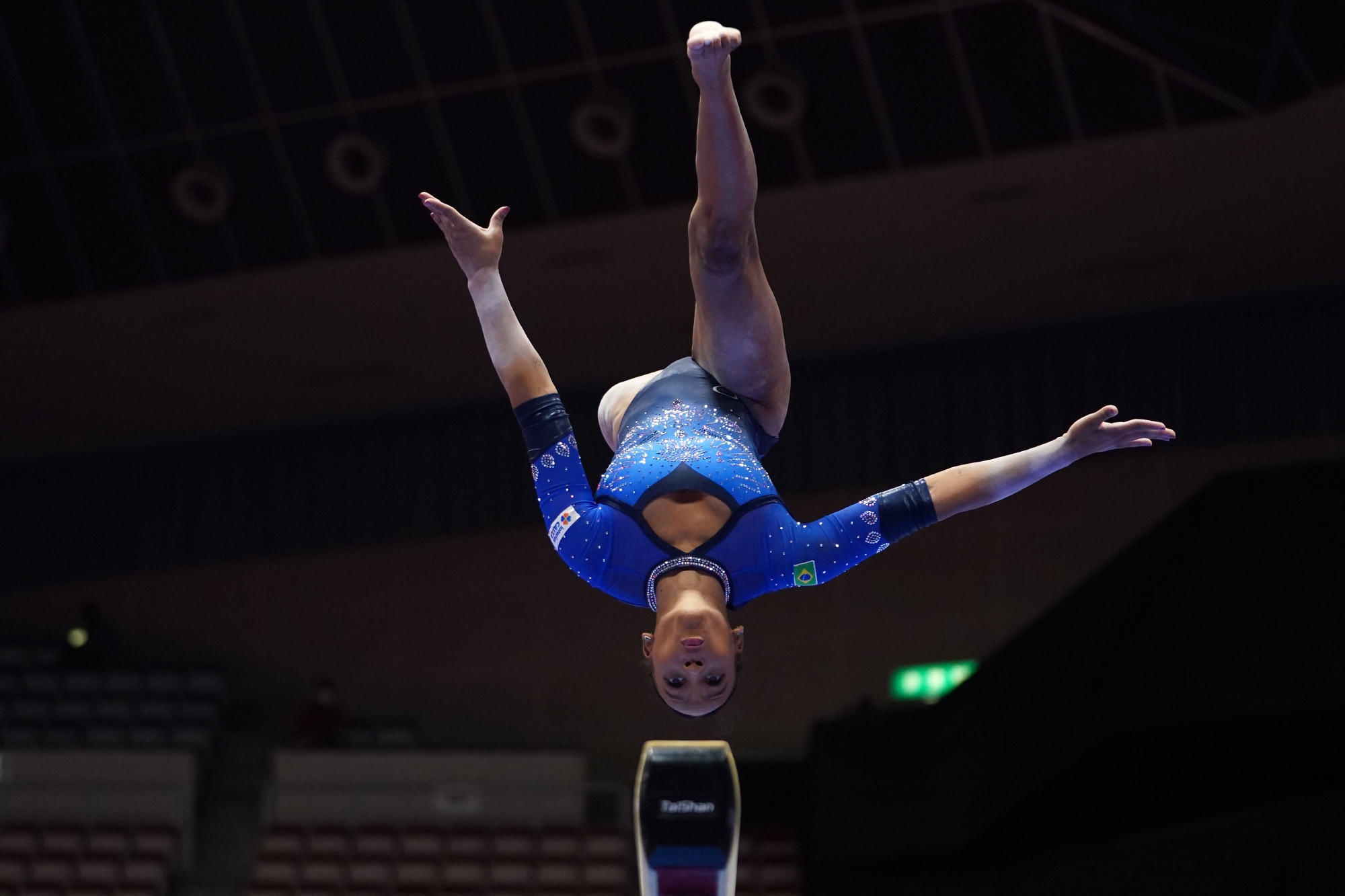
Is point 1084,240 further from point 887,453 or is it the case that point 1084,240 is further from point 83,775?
point 83,775

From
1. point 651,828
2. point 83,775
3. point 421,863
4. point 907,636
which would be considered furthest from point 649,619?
point 651,828

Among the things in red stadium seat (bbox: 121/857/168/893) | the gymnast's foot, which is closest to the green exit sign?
red stadium seat (bbox: 121/857/168/893)

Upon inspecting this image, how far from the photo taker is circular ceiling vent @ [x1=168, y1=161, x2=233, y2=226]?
10062mm

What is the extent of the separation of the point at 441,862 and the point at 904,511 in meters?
7.15

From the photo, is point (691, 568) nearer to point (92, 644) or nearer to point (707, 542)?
point (707, 542)

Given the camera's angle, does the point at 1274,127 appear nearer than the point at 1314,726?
No

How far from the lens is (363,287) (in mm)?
11164

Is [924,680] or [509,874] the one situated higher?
[924,680]

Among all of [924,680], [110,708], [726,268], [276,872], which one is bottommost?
[276,872]

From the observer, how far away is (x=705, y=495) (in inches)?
160

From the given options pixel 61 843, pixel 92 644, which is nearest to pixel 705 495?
pixel 61 843

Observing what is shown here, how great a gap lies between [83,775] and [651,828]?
341 inches

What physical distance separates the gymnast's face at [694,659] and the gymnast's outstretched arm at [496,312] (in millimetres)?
687

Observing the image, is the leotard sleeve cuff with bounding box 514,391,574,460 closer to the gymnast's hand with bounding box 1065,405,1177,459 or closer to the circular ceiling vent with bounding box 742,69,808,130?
the gymnast's hand with bounding box 1065,405,1177,459
